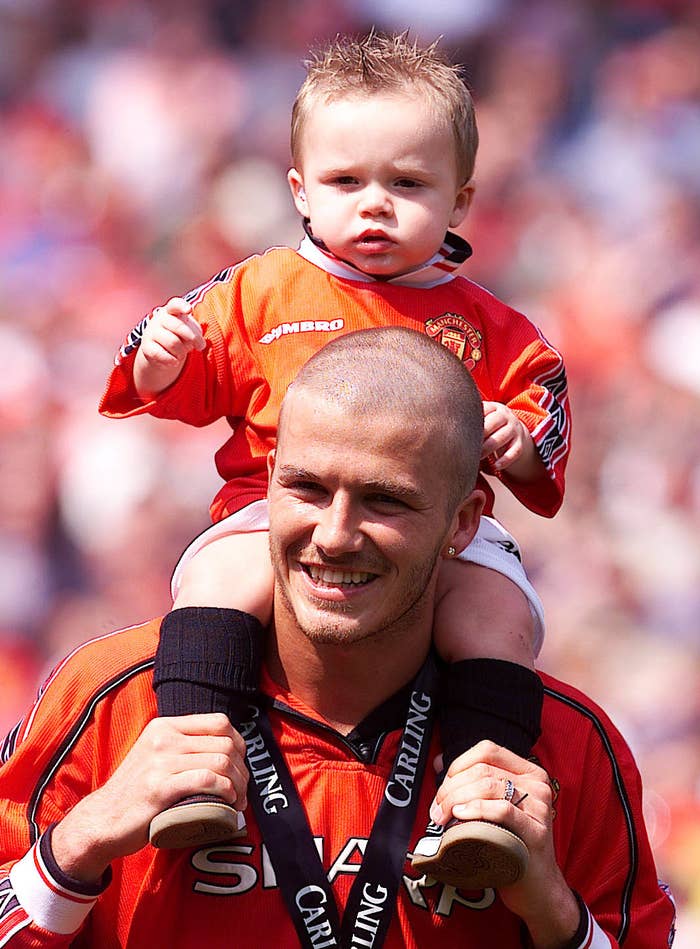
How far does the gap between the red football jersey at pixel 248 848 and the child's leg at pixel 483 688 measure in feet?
0.39

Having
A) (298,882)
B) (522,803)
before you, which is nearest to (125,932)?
(298,882)

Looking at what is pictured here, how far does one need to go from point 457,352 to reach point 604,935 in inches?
39.9

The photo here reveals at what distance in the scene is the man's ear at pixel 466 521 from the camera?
2.45m

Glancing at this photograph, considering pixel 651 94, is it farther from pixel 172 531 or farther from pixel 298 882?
pixel 298 882

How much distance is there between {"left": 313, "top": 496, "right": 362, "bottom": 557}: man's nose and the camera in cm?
223

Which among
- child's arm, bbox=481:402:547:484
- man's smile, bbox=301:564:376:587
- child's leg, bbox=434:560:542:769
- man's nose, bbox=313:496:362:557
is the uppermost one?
child's arm, bbox=481:402:547:484

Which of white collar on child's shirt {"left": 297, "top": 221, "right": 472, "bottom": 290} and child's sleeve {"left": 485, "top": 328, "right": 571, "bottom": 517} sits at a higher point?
white collar on child's shirt {"left": 297, "top": 221, "right": 472, "bottom": 290}

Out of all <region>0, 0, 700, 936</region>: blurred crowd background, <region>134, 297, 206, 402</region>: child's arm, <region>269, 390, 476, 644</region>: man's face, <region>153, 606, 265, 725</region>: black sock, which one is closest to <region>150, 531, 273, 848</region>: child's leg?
<region>153, 606, 265, 725</region>: black sock

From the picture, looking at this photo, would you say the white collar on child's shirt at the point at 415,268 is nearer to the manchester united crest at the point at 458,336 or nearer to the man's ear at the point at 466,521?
the manchester united crest at the point at 458,336

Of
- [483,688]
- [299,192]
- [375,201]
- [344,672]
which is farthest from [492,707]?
[299,192]

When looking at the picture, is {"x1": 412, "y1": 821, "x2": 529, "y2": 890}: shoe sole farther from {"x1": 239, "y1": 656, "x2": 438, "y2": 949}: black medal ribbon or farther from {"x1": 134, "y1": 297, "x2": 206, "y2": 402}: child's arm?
{"x1": 134, "y1": 297, "x2": 206, "y2": 402}: child's arm

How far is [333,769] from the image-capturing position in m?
2.40

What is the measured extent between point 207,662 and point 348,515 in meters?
0.32

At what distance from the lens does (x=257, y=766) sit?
7.78ft
